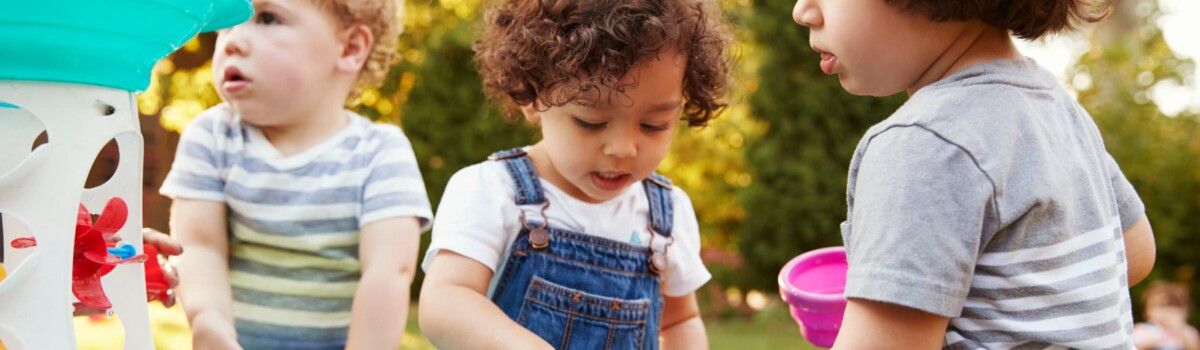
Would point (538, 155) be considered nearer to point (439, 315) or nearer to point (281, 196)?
point (439, 315)

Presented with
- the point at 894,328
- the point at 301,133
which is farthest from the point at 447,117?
the point at 894,328

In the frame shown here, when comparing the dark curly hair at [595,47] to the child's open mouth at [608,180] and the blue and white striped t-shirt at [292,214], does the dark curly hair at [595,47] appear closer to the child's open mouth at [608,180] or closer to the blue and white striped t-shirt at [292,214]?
the child's open mouth at [608,180]

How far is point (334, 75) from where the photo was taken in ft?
8.29

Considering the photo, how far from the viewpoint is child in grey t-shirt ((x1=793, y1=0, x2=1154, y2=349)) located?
141 centimetres

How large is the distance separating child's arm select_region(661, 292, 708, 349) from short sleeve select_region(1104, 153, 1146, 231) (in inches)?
35.9

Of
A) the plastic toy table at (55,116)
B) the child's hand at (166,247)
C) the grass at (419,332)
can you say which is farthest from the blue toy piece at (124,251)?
the grass at (419,332)

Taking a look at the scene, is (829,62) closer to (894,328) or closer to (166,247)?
(894,328)

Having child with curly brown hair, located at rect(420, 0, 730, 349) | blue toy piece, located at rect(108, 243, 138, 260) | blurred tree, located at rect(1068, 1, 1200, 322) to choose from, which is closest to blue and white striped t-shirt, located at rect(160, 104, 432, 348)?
child with curly brown hair, located at rect(420, 0, 730, 349)

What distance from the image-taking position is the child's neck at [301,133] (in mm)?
2459

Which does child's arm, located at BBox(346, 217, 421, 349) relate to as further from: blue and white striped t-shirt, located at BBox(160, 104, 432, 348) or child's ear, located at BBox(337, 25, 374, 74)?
child's ear, located at BBox(337, 25, 374, 74)

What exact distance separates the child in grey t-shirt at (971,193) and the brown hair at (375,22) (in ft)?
4.23

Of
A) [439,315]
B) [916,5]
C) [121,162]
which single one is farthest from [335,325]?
[916,5]

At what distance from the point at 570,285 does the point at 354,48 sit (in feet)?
2.93

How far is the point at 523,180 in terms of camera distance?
2180mm
